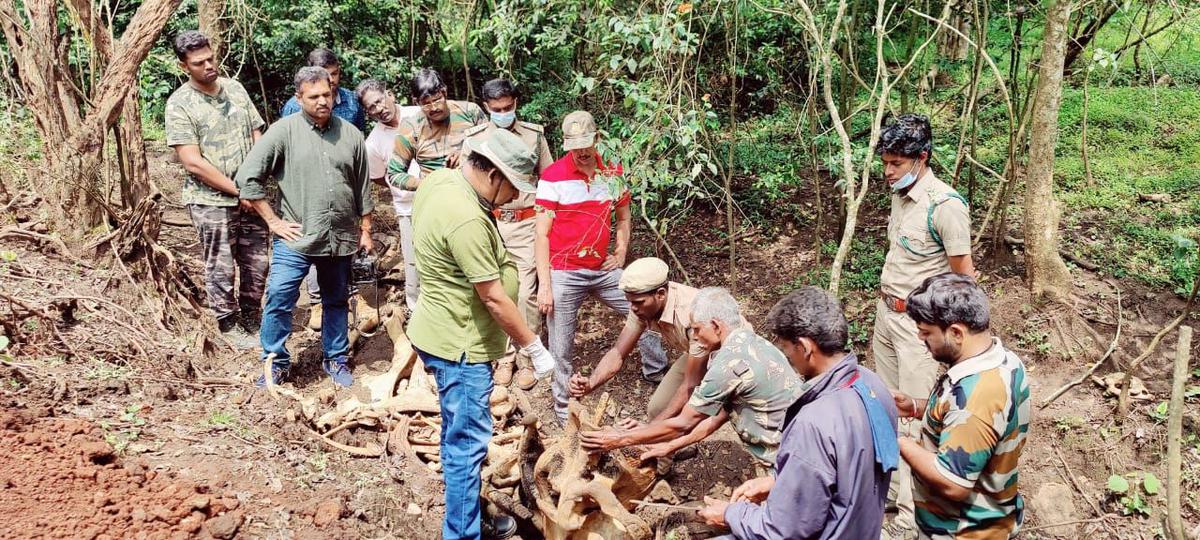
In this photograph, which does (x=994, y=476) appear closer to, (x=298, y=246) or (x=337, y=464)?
(x=337, y=464)

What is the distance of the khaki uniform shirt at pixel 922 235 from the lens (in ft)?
12.2

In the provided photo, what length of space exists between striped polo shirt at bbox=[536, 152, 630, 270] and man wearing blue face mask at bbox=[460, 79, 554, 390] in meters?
0.24

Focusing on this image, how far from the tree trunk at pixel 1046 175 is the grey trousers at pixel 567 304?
288 cm

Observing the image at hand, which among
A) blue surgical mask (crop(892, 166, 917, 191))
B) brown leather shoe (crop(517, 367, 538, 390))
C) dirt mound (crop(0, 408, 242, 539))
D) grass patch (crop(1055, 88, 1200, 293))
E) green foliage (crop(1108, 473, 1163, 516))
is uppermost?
blue surgical mask (crop(892, 166, 917, 191))

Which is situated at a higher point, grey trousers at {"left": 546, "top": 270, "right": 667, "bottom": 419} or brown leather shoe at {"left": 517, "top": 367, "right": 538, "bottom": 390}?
grey trousers at {"left": 546, "top": 270, "right": 667, "bottom": 419}

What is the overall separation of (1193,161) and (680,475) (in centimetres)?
608

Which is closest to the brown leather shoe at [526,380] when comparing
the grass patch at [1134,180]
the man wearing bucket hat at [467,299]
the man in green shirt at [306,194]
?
the man in green shirt at [306,194]

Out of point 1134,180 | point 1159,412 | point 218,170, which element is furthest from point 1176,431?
point 1134,180

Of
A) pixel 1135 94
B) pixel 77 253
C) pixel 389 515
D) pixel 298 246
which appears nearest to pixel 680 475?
pixel 389 515

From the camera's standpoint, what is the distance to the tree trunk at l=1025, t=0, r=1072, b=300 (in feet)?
17.0

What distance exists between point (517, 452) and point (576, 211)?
139 centimetres

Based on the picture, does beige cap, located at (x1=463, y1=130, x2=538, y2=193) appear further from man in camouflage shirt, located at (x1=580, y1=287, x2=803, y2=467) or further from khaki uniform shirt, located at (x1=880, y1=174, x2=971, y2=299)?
khaki uniform shirt, located at (x1=880, y1=174, x2=971, y2=299)

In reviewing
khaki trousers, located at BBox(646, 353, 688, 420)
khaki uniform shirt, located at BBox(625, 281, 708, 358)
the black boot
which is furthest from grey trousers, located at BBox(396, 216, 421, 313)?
khaki uniform shirt, located at BBox(625, 281, 708, 358)

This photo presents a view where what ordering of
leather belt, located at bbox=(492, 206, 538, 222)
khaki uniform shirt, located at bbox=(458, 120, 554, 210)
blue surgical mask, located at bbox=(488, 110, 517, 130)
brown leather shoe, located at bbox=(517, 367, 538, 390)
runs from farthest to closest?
brown leather shoe, located at bbox=(517, 367, 538, 390) → leather belt, located at bbox=(492, 206, 538, 222) → khaki uniform shirt, located at bbox=(458, 120, 554, 210) → blue surgical mask, located at bbox=(488, 110, 517, 130)
